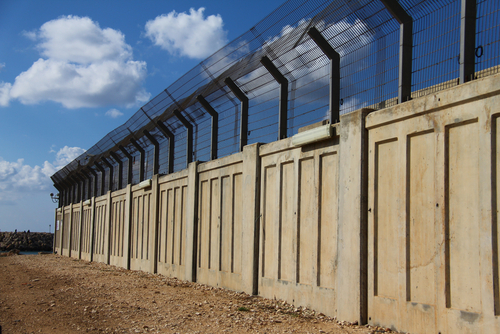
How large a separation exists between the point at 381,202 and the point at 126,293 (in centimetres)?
608

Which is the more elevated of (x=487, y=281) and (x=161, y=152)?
(x=161, y=152)

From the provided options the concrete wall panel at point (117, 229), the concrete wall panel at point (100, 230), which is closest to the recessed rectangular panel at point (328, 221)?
the concrete wall panel at point (117, 229)

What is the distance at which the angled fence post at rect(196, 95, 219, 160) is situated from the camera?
38.4 ft

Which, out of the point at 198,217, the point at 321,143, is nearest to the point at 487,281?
the point at 321,143

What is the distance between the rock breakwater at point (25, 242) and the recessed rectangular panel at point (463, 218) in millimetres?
72603

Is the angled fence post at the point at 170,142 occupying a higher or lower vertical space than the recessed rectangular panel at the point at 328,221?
higher

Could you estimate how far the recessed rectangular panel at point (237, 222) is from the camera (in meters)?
9.83

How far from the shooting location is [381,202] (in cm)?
594

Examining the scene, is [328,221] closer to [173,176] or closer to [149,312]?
[149,312]

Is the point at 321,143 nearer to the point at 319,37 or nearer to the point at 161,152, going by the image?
the point at 319,37

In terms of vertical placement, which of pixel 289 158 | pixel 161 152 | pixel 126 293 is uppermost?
pixel 161 152

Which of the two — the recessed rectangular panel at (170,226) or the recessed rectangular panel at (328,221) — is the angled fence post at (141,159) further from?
the recessed rectangular panel at (328,221)

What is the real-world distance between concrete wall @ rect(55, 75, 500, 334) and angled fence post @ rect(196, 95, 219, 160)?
1.09 m

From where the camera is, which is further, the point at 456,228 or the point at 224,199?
the point at 224,199
